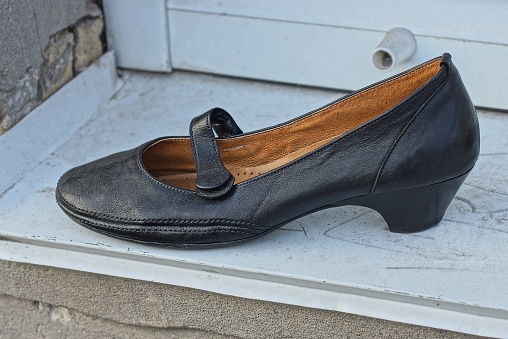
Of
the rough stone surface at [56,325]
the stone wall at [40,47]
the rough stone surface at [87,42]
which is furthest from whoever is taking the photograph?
the rough stone surface at [87,42]

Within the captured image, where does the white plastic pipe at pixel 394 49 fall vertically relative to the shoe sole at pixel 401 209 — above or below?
above

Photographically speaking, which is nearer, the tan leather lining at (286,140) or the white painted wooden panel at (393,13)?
the tan leather lining at (286,140)

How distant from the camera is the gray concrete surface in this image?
94cm

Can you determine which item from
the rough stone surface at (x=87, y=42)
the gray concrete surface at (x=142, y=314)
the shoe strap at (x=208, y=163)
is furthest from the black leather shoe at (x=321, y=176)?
the rough stone surface at (x=87, y=42)

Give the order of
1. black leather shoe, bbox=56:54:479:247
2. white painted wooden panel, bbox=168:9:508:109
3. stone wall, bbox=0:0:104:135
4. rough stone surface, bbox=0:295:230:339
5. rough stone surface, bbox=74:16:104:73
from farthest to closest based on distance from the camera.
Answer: rough stone surface, bbox=74:16:104:73, white painted wooden panel, bbox=168:9:508:109, stone wall, bbox=0:0:104:135, rough stone surface, bbox=0:295:230:339, black leather shoe, bbox=56:54:479:247

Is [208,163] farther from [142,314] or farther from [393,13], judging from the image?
[393,13]

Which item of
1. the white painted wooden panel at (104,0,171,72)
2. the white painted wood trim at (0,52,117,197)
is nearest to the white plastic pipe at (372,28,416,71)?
the white painted wooden panel at (104,0,171,72)

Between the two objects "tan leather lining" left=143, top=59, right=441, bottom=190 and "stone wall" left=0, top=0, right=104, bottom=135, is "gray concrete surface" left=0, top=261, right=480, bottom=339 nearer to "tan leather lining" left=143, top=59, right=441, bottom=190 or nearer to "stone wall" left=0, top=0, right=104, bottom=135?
"tan leather lining" left=143, top=59, right=441, bottom=190

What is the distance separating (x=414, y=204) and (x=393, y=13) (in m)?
0.55

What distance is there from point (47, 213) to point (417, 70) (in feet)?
2.19

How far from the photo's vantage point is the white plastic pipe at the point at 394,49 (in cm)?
124

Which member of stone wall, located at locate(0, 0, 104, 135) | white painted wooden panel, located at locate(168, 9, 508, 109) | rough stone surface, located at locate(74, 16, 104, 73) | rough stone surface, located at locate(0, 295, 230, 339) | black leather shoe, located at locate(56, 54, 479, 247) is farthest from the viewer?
rough stone surface, located at locate(74, 16, 104, 73)

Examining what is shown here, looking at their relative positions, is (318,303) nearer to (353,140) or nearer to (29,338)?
(353,140)

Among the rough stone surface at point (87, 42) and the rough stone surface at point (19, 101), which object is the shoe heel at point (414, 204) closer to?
the rough stone surface at point (19, 101)
